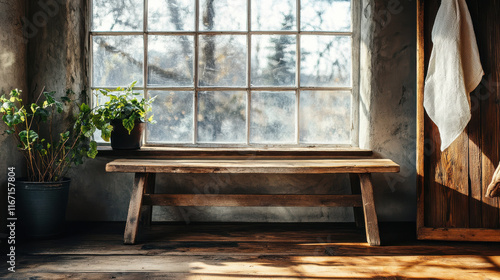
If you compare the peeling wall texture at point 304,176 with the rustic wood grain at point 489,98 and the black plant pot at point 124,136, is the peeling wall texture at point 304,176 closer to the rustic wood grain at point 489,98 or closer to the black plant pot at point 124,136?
the black plant pot at point 124,136

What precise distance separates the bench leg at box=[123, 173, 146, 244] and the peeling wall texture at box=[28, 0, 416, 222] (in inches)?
19.2

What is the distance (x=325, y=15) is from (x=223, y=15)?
0.79 m

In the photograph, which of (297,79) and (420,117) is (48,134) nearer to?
(297,79)

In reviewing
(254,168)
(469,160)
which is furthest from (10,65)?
(469,160)

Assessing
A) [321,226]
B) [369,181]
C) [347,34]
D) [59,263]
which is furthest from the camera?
[347,34]

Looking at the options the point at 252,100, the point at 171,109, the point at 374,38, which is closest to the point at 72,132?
the point at 171,109

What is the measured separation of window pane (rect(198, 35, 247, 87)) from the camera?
2.75 meters

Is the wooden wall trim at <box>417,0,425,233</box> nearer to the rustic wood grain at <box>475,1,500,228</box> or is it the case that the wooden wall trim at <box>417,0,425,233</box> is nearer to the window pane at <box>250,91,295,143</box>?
the rustic wood grain at <box>475,1,500,228</box>

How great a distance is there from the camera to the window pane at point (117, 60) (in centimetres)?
276

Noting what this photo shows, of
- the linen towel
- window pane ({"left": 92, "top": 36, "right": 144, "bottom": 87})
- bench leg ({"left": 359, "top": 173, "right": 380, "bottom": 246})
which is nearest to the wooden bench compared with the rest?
bench leg ({"left": 359, "top": 173, "right": 380, "bottom": 246})

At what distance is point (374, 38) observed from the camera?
2570mm

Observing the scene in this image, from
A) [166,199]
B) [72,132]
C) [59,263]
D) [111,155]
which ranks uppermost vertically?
[72,132]

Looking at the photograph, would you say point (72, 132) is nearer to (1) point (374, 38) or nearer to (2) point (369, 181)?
(2) point (369, 181)

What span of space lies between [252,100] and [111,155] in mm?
1125
